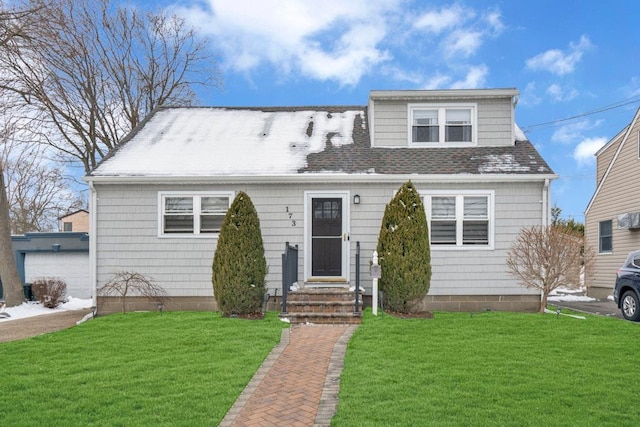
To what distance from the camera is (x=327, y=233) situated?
11039 mm

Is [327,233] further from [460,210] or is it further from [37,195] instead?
[37,195]

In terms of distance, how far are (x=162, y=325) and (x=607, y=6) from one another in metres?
16.6

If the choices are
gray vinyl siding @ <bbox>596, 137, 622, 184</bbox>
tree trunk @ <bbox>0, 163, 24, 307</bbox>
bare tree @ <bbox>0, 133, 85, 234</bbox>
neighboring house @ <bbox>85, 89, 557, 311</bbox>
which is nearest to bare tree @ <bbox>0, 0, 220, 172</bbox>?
tree trunk @ <bbox>0, 163, 24, 307</bbox>

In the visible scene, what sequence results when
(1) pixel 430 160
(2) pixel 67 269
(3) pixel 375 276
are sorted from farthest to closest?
(2) pixel 67 269 < (1) pixel 430 160 < (3) pixel 375 276

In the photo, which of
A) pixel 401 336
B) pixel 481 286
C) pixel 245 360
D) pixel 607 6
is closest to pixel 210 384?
pixel 245 360

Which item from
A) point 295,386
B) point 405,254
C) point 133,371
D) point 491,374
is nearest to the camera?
point 295,386

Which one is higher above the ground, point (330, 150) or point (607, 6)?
point (607, 6)

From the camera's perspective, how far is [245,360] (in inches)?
245

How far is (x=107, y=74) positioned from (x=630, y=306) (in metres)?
20.7

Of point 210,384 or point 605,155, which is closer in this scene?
point 210,384

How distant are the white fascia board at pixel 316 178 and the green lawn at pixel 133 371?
10.9 ft

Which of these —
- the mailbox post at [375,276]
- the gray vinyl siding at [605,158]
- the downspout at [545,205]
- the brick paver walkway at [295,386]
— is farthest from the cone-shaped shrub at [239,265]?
the gray vinyl siding at [605,158]

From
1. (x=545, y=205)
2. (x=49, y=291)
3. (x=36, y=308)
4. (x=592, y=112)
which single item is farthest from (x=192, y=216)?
(x=592, y=112)

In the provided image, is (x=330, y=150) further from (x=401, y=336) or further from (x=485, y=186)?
(x=401, y=336)
